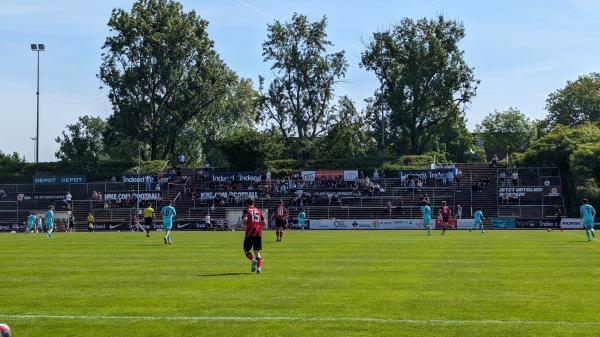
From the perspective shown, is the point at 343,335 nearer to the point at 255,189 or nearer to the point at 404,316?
the point at 404,316

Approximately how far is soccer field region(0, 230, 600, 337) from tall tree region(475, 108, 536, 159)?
120 m

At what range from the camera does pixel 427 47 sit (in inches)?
3378

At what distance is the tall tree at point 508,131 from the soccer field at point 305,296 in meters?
120

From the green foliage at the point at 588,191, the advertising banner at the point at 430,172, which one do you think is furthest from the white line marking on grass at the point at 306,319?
the advertising banner at the point at 430,172

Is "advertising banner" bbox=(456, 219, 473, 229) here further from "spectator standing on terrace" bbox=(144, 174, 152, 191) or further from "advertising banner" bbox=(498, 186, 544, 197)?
"spectator standing on terrace" bbox=(144, 174, 152, 191)

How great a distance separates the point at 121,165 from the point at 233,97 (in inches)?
1539

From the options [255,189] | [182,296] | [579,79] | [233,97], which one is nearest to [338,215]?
[255,189]

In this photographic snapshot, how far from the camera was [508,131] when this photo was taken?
462 ft

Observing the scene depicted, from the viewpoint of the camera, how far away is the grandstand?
6669cm

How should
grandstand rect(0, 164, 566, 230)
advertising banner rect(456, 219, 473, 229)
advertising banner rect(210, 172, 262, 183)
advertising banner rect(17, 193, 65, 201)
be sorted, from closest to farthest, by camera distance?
advertising banner rect(456, 219, 473, 229)
grandstand rect(0, 164, 566, 230)
advertising banner rect(17, 193, 65, 201)
advertising banner rect(210, 172, 262, 183)

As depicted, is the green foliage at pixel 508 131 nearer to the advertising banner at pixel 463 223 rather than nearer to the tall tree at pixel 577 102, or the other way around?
the tall tree at pixel 577 102

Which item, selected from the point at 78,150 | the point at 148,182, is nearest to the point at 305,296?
the point at 148,182

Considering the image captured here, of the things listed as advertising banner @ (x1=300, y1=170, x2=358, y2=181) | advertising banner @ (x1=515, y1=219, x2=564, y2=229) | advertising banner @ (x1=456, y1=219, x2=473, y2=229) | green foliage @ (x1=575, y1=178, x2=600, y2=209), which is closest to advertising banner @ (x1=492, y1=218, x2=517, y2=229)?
advertising banner @ (x1=515, y1=219, x2=564, y2=229)

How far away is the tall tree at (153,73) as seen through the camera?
85500 mm
